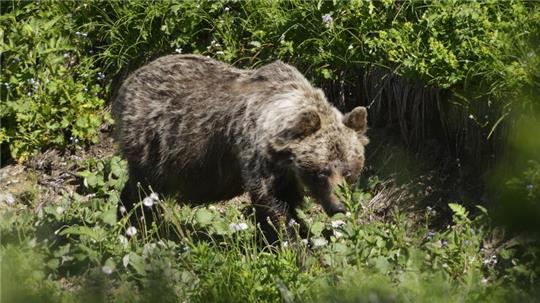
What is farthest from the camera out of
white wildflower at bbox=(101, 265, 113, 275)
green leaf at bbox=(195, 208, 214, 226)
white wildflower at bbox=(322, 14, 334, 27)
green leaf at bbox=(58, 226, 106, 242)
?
white wildflower at bbox=(322, 14, 334, 27)

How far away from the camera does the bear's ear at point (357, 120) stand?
20.1 feet

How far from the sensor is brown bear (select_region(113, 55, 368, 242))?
6012mm

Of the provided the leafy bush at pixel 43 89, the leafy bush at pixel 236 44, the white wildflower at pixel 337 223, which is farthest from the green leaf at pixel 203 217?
the leafy bush at pixel 43 89

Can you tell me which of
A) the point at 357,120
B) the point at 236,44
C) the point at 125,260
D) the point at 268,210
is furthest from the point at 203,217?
the point at 236,44

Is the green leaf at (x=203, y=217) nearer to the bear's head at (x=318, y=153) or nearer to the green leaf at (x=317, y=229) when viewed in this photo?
A: the bear's head at (x=318, y=153)

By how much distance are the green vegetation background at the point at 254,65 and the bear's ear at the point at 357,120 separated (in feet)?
2.25

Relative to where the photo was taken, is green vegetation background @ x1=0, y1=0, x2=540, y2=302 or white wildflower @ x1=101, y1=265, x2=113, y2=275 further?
white wildflower @ x1=101, y1=265, x2=113, y2=275

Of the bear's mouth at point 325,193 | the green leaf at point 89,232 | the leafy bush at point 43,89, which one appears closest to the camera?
the green leaf at point 89,232

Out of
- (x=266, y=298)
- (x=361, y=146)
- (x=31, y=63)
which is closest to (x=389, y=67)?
(x=361, y=146)

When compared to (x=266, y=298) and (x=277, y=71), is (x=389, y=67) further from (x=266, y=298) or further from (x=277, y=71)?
(x=266, y=298)

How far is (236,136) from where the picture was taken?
6.15 meters

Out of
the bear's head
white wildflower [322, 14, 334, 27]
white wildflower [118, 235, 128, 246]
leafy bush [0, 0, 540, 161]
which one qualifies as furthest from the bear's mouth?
white wildflower [322, 14, 334, 27]

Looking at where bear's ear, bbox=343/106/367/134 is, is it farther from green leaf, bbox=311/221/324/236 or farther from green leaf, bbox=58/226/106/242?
green leaf, bbox=58/226/106/242

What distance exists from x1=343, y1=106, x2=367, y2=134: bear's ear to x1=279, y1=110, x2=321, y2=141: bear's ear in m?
0.24
